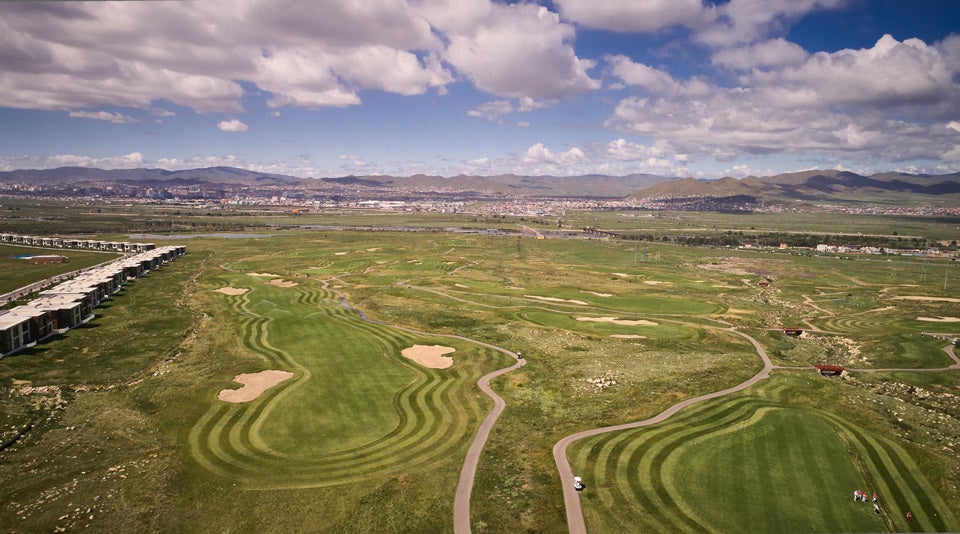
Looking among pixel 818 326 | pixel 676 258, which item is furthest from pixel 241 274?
pixel 676 258

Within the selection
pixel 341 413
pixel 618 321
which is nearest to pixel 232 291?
pixel 341 413

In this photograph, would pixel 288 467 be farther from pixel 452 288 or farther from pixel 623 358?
pixel 452 288

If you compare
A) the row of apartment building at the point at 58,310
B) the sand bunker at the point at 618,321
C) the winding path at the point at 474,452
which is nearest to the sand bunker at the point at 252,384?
the winding path at the point at 474,452

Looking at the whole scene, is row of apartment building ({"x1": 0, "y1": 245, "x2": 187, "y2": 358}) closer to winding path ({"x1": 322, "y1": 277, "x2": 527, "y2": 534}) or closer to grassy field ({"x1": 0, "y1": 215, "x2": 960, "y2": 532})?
grassy field ({"x1": 0, "y1": 215, "x2": 960, "y2": 532})

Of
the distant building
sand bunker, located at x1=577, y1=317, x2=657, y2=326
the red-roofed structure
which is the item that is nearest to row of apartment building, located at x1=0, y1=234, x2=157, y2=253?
the distant building

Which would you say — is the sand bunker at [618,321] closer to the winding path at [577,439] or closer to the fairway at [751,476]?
the winding path at [577,439]

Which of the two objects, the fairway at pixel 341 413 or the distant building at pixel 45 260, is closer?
the fairway at pixel 341 413
